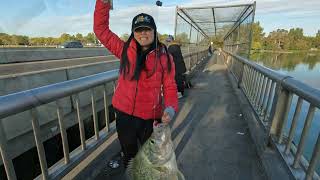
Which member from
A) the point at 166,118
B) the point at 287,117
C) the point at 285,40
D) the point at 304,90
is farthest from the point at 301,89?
the point at 285,40

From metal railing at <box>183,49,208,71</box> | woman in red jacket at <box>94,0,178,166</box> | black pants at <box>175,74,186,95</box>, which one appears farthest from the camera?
metal railing at <box>183,49,208,71</box>

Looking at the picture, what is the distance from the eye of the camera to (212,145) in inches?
169

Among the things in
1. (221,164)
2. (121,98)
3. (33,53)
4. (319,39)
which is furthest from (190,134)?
(319,39)

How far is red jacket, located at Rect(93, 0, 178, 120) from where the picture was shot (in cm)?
254

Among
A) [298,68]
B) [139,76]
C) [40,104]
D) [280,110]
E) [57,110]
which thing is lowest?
[298,68]

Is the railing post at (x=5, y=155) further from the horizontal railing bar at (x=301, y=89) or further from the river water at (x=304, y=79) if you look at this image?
the river water at (x=304, y=79)

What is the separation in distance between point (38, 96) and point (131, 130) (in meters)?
1.03

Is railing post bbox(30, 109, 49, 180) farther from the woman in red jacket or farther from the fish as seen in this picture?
the fish

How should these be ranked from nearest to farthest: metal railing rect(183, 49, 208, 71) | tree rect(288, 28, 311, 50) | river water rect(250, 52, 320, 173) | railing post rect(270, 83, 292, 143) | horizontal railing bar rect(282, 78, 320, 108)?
horizontal railing bar rect(282, 78, 320, 108) < railing post rect(270, 83, 292, 143) < river water rect(250, 52, 320, 173) < metal railing rect(183, 49, 208, 71) < tree rect(288, 28, 311, 50)

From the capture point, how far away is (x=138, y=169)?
2031mm

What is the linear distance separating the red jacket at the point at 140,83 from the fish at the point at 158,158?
660 mm

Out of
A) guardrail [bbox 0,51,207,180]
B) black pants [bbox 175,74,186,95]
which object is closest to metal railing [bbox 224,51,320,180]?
guardrail [bbox 0,51,207,180]

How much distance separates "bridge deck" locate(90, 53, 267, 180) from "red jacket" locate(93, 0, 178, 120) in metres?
1.16

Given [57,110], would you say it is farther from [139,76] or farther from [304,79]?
[304,79]
